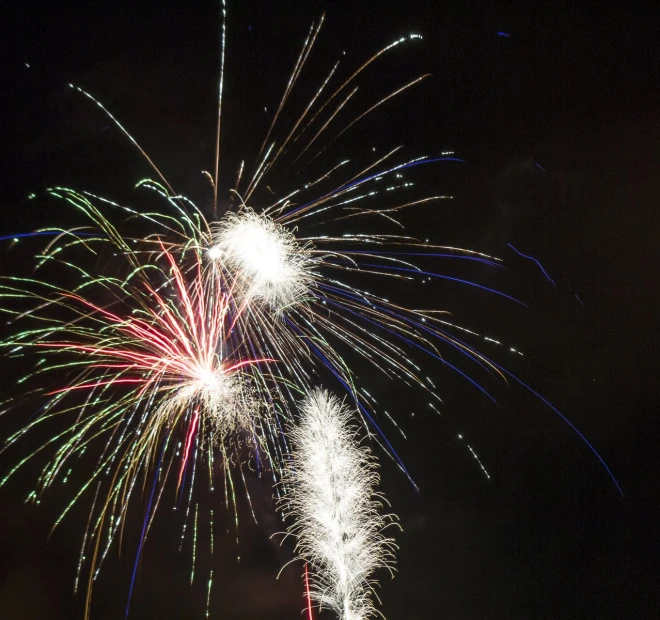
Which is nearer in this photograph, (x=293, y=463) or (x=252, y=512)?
(x=252, y=512)

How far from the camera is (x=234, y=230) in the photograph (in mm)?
9367

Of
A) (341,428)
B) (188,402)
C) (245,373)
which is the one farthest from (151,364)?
(341,428)

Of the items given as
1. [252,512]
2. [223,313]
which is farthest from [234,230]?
[252,512]

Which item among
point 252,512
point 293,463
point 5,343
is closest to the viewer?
point 5,343

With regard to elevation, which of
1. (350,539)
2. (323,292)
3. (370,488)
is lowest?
(350,539)

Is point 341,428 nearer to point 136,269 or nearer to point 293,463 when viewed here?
point 293,463

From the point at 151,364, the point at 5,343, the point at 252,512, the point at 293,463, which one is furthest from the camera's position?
the point at 293,463

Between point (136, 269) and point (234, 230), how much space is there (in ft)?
5.75

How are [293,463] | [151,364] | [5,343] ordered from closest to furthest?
1. [5,343]
2. [151,364]
3. [293,463]

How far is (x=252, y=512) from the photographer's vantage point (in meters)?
12.4

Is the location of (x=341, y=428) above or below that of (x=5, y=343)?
above

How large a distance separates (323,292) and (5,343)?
5.42m

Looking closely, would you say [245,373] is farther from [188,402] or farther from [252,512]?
[252,512]

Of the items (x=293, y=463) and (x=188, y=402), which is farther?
(x=293, y=463)
